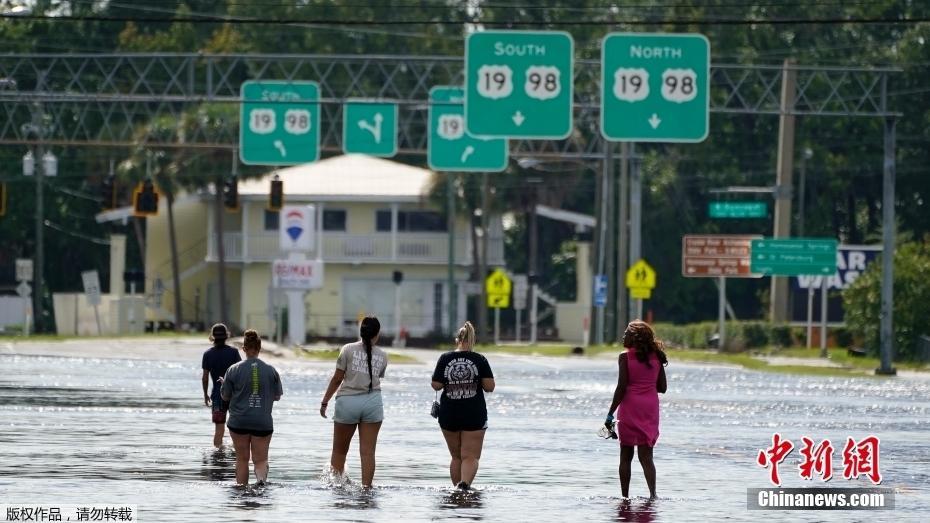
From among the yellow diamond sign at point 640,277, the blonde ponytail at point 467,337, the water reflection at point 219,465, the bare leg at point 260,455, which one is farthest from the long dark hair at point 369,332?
the yellow diamond sign at point 640,277

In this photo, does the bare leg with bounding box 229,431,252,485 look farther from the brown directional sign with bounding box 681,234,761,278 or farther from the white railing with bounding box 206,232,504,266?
the white railing with bounding box 206,232,504,266

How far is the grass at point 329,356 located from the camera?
5922cm

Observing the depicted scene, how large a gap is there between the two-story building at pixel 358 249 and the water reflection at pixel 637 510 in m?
67.1

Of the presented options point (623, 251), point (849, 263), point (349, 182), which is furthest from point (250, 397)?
point (349, 182)

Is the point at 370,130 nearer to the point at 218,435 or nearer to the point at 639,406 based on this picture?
the point at 218,435

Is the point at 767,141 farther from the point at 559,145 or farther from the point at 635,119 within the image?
the point at 635,119

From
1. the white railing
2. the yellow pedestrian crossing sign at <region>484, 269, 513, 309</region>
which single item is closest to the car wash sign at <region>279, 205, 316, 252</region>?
the yellow pedestrian crossing sign at <region>484, 269, 513, 309</region>

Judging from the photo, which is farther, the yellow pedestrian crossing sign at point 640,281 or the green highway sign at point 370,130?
the yellow pedestrian crossing sign at point 640,281

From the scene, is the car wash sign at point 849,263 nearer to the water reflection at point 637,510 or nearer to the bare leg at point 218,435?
the bare leg at point 218,435

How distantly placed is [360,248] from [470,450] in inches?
2691

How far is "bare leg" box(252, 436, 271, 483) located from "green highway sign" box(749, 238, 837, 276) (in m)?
45.9

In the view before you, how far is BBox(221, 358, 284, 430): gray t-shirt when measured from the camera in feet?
66.6

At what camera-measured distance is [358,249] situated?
88438 mm

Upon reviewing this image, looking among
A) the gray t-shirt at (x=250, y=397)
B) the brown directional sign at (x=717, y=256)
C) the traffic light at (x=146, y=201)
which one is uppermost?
the traffic light at (x=146, y=201)
